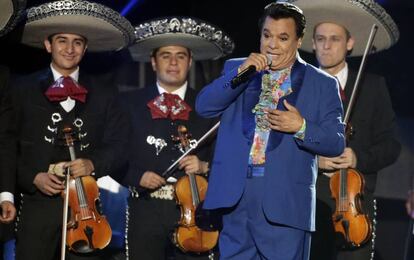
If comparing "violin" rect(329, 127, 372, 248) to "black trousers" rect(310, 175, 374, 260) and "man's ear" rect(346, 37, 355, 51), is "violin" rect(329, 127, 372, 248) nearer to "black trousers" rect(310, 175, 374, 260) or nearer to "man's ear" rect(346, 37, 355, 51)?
"black trousers" rect(310, 175, 374, 260)

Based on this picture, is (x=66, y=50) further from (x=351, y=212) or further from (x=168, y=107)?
(x=351, y=212)

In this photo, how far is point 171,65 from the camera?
689 centimetres

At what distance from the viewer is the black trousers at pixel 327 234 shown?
6.41m

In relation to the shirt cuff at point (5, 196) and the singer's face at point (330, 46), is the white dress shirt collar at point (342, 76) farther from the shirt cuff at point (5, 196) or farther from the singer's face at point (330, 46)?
the shirt cuff at point (5, 196)

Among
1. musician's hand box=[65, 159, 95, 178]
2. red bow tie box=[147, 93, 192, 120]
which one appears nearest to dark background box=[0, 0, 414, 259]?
red bow tie box=[147, 93, 192, 120]

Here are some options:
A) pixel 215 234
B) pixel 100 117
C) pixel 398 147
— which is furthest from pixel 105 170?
pixel 398 147

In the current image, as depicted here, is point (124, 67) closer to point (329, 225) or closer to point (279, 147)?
point (329, 225)

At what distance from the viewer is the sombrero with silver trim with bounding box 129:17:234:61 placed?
6898 mm

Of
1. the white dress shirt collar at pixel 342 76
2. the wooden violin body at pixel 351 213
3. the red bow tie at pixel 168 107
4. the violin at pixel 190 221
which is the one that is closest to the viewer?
the wooden violin body at pixel 351 213

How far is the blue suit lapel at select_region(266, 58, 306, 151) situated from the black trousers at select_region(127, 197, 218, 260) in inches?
71.9

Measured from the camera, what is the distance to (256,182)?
191 inches

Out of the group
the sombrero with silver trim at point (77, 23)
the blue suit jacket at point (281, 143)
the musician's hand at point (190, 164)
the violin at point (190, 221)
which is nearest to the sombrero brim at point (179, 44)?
the sombrero with silver trim at point (77, 23)

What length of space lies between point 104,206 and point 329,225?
202 centimetres

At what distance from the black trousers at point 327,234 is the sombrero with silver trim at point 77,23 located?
1.63m
